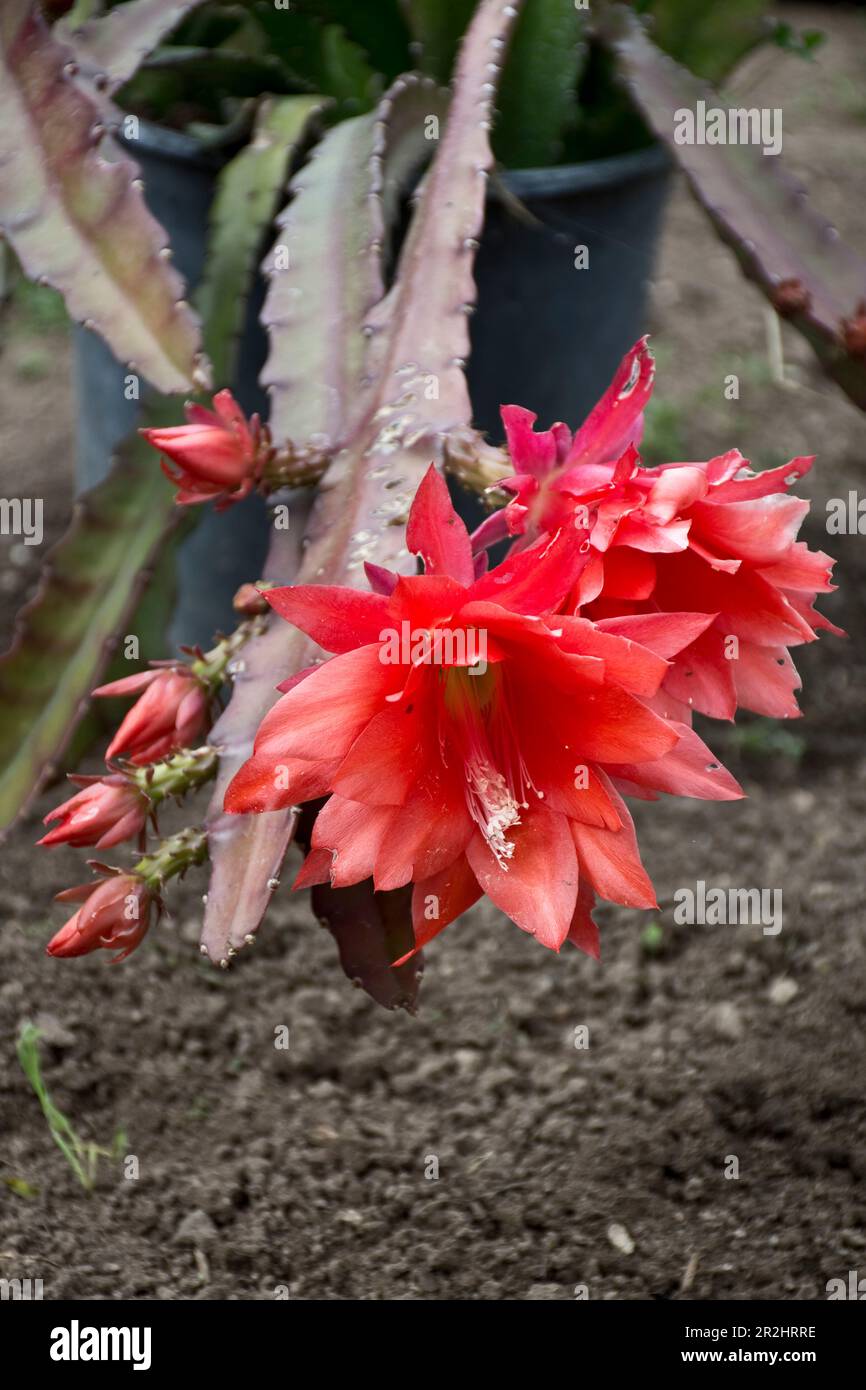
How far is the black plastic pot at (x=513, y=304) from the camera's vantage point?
5.42 ft

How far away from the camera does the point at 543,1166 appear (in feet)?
4.26

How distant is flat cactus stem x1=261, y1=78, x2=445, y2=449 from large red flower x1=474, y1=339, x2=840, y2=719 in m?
0.26

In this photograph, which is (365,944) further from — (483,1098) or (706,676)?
(483,1098)

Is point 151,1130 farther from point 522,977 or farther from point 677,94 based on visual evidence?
point 677,94

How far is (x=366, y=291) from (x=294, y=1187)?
85cm

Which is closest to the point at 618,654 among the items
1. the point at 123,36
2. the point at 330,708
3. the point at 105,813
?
the point at 330,708


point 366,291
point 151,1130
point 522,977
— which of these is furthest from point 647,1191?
point 366,291

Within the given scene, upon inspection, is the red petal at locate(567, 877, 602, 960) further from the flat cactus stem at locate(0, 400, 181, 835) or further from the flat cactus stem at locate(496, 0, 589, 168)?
the flat cactus stem at locate(496, 0, 589, 168)

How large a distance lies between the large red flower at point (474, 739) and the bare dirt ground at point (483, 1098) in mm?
475

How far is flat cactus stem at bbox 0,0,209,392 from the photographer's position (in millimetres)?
1147

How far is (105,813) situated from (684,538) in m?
0.46

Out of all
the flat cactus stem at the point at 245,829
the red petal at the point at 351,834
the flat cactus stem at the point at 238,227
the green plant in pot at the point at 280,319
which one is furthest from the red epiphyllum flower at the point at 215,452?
the flat cactus stem at the point at 238,227

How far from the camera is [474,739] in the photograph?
875mm

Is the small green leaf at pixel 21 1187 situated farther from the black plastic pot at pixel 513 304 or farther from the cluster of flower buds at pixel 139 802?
the black plastic pot at pixel 513 304
